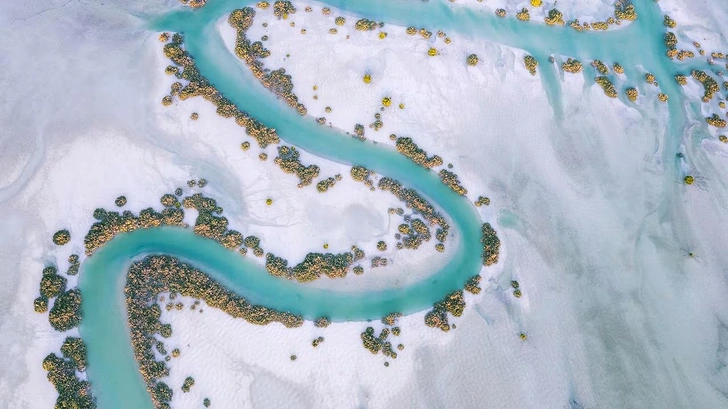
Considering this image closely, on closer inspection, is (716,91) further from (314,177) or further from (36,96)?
→ (36,96)

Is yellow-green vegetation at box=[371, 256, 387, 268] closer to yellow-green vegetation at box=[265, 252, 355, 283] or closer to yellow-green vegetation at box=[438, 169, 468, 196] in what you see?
yellow-green vegetation at box=[265, 252, 355, 283]

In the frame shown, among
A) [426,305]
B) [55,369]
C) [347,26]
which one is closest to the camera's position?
[55,369]

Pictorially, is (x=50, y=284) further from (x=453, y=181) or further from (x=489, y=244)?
(x=489, y=244)

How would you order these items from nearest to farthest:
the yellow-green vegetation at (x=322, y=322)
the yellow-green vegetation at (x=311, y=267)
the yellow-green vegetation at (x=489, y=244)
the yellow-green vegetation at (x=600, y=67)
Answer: the yellow-green vegetation at (x=322, y=322) → the yellow-green vegetation at (x=311, y=267) → the yellow-green vegetation at (x=489, y=244) → the yellow-green vegetation at (x=600, y=67)

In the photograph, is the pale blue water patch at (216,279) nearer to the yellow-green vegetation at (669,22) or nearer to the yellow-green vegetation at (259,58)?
the yellow-green vegetation at (259,58)

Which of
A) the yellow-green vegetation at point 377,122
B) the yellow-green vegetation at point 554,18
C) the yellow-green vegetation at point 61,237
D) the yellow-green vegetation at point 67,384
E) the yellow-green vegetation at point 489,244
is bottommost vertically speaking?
the yellow-green vegetation at point 67,384

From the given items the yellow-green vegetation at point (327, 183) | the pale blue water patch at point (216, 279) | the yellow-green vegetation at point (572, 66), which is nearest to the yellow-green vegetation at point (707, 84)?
the yellow-green vegetation at point (572, 66)

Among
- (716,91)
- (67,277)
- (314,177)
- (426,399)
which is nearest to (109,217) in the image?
(67,277)
